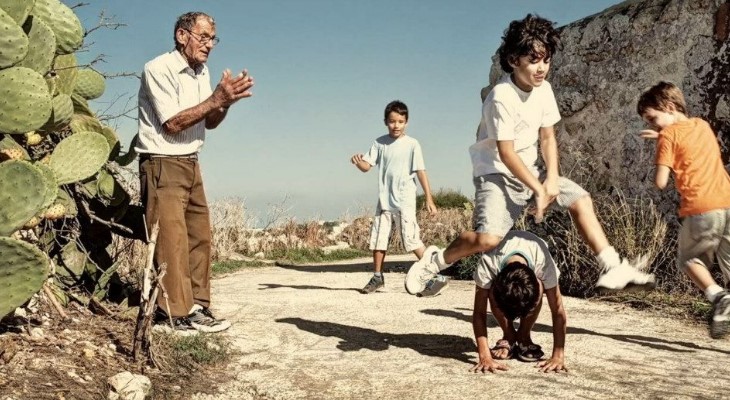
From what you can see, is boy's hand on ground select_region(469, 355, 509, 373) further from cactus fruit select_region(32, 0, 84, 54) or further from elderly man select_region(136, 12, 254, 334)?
cactus fruit select_region(32, 0, 84, 54)

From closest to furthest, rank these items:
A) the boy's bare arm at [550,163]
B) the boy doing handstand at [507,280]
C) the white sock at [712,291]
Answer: the boy doing handstand at [507,280] < the boy's bare arm at [550,163] < the white sock at [712,291]

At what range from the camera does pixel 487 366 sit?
409cm

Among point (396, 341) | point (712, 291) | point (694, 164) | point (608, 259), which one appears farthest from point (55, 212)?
point (712, 291)

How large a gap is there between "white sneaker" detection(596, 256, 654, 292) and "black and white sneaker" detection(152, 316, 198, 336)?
2423mm

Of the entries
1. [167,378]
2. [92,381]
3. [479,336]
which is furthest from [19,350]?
[479,336]

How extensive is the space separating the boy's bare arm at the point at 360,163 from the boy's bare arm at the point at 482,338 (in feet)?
9.97

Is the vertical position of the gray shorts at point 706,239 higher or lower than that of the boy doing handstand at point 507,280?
higher

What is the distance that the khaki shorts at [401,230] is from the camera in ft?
22.8

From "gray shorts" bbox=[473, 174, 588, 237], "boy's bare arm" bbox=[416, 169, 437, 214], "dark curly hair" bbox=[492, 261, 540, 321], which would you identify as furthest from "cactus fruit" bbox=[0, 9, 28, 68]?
"boy's bare arm" bbox=[416, 169, 437, 214]

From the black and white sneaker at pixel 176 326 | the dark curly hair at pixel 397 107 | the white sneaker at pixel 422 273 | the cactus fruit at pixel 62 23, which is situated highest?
the cactus fruit at pixel 62 23

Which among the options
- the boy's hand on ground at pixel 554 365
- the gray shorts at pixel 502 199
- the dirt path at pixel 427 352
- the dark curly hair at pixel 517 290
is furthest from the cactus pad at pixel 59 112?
the boy's hand on ground at pixel 554 365

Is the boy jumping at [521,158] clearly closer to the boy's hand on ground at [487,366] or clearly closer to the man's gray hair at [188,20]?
the boy's hand on ground at [487,366]

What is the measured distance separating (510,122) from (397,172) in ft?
10.0

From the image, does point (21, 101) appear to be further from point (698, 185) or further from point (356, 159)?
point (698, 185)
